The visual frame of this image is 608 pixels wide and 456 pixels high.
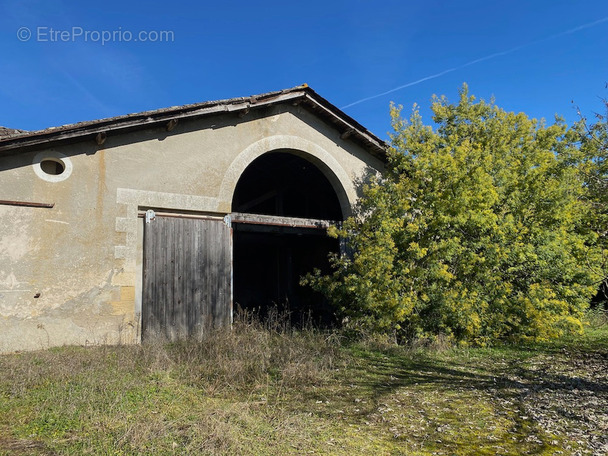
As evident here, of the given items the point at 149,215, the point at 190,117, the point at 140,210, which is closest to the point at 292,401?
the point at 149,215

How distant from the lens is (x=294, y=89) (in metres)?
11.0

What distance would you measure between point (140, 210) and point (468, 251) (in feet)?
23.9

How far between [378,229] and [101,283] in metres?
5.98

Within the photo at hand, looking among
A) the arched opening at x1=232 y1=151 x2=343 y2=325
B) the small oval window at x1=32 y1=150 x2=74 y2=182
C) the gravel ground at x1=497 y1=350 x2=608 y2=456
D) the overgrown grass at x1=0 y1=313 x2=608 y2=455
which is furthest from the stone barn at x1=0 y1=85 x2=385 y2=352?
the gravel ground at x1=497 y1=350 x2=608 y2=456

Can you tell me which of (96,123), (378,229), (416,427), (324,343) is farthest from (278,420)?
(96,123)

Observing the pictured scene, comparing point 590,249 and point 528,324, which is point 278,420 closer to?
point 528,324

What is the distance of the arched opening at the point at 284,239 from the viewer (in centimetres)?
1369

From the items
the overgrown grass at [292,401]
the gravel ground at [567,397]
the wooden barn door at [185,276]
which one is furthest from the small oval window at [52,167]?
the gravel ground at [567,397]

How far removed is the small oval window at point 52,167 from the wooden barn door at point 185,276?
1.96 meters

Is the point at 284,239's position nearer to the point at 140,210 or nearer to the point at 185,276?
the point at 185,276

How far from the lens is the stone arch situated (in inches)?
395

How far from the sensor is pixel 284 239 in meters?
16.0

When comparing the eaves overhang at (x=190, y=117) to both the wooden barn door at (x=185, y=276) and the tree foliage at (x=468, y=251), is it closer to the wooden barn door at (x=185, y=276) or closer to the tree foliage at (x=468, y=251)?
the tree foliage at (x=468, y=251)

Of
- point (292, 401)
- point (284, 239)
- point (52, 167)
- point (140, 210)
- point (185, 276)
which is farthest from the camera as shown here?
point (284, 239)
